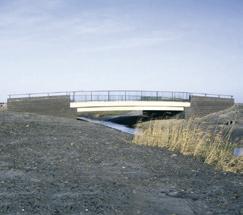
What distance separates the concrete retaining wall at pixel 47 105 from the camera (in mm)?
42156

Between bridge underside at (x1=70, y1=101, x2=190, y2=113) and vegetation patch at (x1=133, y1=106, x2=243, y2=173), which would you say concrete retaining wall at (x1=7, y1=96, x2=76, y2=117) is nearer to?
bridge underside at (x1=70, y1=101, x2=190, y2=113)

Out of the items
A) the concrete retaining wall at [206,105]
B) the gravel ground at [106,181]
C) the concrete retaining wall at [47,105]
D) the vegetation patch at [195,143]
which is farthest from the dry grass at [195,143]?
the concrete retaining wall at [206,105]

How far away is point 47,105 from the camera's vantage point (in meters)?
42.9

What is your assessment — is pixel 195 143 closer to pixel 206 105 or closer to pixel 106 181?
pixel 106 181

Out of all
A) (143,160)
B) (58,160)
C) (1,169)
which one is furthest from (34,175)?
(143,160)

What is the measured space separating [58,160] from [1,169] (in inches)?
66.3

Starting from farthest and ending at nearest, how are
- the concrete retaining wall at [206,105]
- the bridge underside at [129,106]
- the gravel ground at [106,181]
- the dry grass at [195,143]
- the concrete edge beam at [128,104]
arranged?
the concrete retaining wall at [206,105] → the bridge underside at [129,106] → the concrete edge beam at [128,104] → the dry grass at [195,143] → the gravel ground at [106,181]

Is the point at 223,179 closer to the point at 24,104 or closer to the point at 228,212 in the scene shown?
the point at 228,212

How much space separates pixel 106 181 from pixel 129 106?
36.9 metres

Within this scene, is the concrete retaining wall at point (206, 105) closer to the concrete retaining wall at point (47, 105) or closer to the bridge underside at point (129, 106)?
the bridge underside at point (129, 106)

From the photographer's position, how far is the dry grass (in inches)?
505

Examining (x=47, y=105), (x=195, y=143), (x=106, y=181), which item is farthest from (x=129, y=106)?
(x=106, y=181)

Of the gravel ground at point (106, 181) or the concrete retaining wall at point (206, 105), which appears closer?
the gravel ground at point (106, 181)

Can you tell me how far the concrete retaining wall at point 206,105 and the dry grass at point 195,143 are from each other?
110 feet
